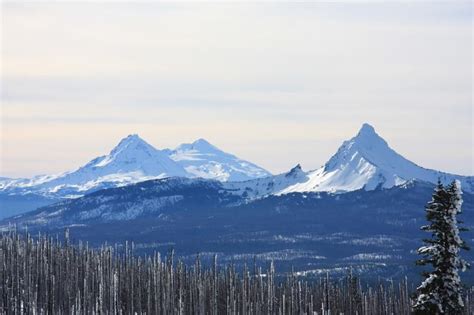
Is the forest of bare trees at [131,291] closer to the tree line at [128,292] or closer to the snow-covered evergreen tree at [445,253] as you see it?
the tree line at [128,292]

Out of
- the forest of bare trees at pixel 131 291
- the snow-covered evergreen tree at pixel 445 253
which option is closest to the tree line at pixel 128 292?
the forest of bare trees at pixel 131 291

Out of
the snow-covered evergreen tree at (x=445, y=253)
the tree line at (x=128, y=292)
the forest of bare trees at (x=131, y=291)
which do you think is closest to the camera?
the snow-covered evergreen tree at (x=445, y=253)

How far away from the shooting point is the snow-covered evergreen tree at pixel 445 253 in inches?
2344

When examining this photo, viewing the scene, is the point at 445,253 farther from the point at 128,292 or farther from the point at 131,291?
the point at 131,291

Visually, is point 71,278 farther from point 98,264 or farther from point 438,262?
point 438,262

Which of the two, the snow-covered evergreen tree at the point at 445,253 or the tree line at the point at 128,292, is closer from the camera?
the snow-covered evergreen tree at the point at 445,253

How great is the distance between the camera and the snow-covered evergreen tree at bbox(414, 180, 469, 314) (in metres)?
59.5

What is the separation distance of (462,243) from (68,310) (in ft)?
286

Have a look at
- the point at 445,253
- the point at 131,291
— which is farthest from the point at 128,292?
the point at 445,253

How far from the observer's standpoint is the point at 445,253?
59750mm

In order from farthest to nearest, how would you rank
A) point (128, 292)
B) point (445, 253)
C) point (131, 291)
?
point (131, 291), point (128, 292), point (445, 253)

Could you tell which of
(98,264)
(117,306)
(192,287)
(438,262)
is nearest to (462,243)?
(438,262)

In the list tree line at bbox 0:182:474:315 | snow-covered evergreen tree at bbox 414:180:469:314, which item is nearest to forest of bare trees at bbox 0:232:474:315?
tree line at bbox 0:182:474:315

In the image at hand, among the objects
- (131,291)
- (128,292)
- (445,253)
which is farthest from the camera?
(131,291)
